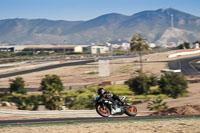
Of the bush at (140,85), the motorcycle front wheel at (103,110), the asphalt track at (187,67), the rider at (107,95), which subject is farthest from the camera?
the asphalt track at (187,67)

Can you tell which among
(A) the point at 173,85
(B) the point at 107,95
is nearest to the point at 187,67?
(A) the point at 173,85

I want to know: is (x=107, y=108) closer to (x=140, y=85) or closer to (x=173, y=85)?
(x=173, y=85)

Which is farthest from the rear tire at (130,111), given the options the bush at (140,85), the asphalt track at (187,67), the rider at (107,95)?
the asphalt track at (187,67)

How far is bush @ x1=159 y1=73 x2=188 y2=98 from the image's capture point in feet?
130

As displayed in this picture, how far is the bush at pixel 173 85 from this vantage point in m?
39.7

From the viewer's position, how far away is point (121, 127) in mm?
12445

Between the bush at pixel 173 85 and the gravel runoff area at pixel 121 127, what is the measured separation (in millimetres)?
26646

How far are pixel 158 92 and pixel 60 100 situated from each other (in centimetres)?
1619

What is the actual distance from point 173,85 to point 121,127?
1182 inches

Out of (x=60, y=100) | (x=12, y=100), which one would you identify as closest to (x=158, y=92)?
(x=60, y=100)

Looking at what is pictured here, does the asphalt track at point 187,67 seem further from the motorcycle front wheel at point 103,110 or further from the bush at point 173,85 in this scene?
the motorcycle front wheel at point 103,110

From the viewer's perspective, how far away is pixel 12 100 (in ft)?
135

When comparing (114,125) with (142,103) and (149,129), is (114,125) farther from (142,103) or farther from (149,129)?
(142,103)

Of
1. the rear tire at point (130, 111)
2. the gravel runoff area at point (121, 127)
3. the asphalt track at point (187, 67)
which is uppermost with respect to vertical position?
the asphalt track at point (187, 67)
